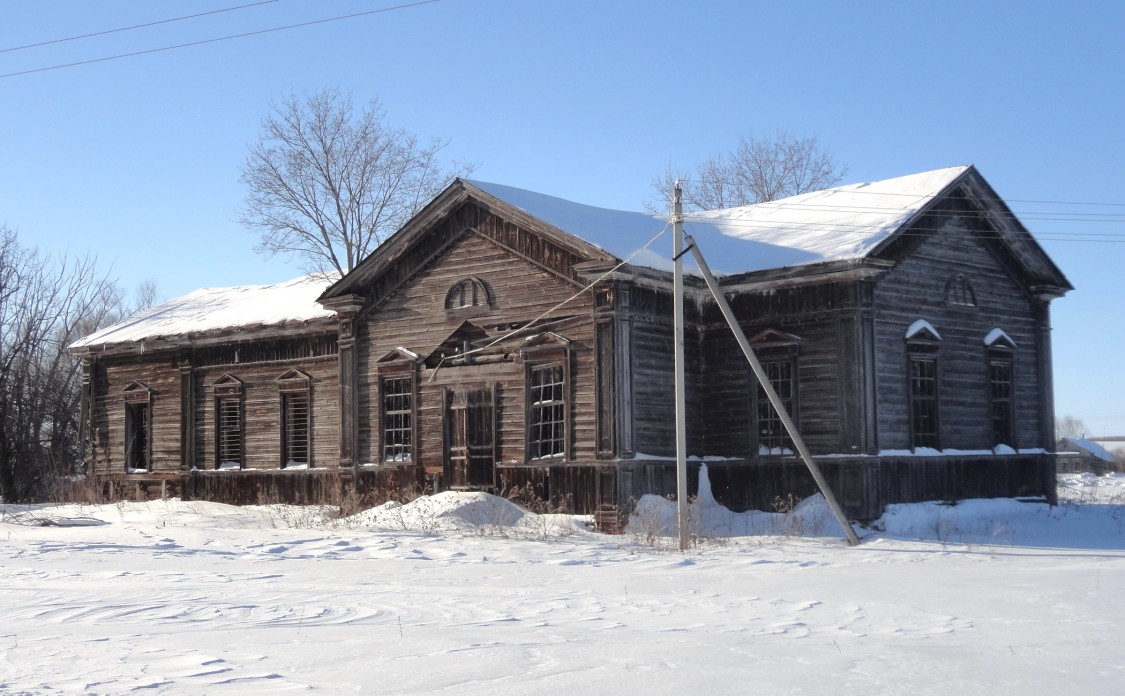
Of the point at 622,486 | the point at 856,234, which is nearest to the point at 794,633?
the point at 622,486

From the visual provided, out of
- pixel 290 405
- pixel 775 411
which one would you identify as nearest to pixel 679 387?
pixel 775 411

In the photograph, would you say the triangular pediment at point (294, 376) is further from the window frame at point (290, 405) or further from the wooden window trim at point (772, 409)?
the wooden window trim at point (772, 409)

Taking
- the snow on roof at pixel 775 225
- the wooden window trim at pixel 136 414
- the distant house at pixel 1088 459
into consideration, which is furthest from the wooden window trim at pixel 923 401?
the distant house at pixel 1088 459

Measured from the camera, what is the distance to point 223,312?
27.1m

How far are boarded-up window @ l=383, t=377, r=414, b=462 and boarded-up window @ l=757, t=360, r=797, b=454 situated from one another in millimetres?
6150

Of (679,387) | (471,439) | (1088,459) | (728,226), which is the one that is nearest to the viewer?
(679,387)

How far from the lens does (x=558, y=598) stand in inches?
419

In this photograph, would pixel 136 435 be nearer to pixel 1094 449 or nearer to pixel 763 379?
pixel 763 379

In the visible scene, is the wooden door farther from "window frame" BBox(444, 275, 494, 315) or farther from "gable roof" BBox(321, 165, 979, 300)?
"gable roof" BBox(321, 165, 979, 300)

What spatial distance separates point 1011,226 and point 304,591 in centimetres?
1520

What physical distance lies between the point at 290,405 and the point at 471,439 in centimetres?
588

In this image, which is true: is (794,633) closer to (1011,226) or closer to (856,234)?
(856,234)

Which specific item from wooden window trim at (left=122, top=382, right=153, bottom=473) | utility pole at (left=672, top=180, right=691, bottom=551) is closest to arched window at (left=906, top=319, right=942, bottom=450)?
utility pole at (left=672, top=180, right=691, bottom=551)

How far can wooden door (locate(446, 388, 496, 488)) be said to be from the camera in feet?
65.5
